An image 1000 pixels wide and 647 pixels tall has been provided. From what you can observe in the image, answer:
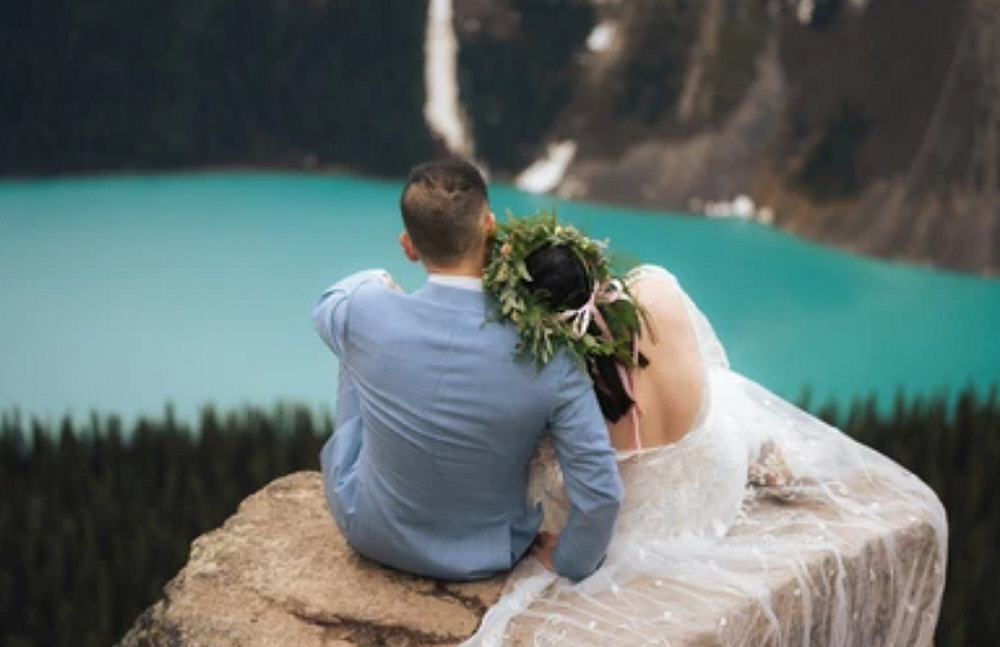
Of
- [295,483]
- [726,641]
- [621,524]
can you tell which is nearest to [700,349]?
[621,524]

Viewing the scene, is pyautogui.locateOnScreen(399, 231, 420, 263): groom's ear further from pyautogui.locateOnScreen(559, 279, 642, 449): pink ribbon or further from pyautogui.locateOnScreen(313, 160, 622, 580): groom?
pyautogui.locateOnScreen(559, 279, 642, 449): pink ribbon

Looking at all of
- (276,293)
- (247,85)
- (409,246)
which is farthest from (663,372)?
(247,85)

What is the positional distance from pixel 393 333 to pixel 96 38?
949cm

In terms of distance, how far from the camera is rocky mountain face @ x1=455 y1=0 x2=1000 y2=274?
928 centimetres

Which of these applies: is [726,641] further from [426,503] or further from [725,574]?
[426,503]

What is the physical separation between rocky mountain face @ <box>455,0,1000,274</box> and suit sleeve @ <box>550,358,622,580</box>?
23.8 feet

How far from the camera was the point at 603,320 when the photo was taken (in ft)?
8.04

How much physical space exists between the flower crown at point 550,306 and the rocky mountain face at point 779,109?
7.16m

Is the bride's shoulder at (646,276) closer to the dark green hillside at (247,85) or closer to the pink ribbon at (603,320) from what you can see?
the pink ribbon at (603,320)

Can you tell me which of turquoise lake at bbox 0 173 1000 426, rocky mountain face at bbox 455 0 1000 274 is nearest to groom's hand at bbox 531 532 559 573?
turquoise lake at bbox 0 173 1000 426

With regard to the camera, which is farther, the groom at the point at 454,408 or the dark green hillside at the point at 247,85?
the dark green hillside at the point at 247,85

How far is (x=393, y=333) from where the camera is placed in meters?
2.41

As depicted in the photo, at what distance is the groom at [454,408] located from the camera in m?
2.35

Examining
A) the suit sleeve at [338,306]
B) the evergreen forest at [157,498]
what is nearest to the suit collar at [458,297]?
the suit sleeve at [338,306]
